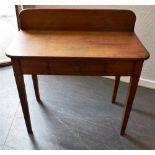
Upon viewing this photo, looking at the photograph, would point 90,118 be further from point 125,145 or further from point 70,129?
point 125,145

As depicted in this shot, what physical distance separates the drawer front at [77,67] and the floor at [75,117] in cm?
50

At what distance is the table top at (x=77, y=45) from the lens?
3.41ft

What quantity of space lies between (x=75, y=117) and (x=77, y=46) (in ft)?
2.03

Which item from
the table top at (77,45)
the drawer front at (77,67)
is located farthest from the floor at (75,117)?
the table top at (77,45)

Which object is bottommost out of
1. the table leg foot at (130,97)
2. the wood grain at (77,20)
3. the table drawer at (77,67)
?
the table leg foot at (130,97)

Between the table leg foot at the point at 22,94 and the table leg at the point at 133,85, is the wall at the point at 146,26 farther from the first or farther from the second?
the table leg foot at the point at 22,94

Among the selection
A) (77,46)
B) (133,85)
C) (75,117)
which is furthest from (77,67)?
(75,117)

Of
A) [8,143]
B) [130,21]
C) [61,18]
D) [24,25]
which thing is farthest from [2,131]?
[130,21]

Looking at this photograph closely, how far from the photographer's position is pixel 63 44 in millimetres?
1142

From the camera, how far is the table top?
1.04m

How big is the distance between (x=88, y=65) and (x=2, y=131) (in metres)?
0.78

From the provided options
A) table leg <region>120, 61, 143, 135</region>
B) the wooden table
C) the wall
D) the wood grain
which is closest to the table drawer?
the wooden table

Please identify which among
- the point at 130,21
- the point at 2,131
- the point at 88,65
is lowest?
the point at 2,131

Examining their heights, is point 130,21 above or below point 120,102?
above
